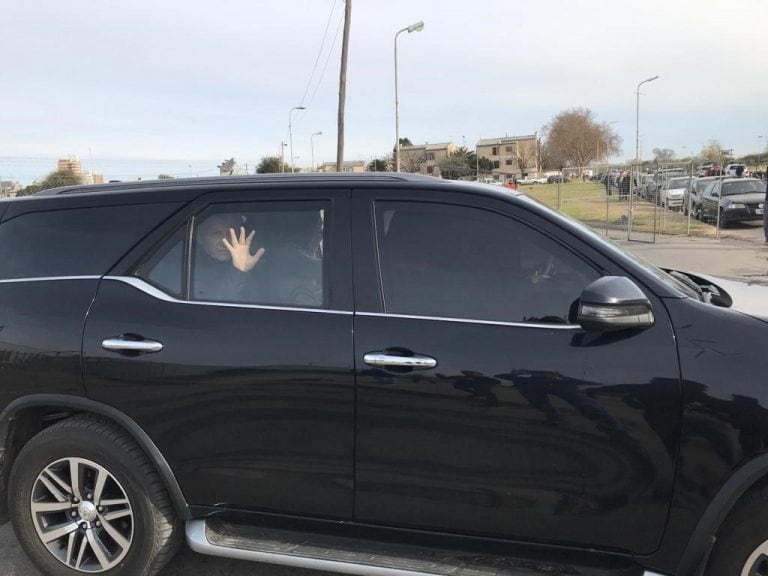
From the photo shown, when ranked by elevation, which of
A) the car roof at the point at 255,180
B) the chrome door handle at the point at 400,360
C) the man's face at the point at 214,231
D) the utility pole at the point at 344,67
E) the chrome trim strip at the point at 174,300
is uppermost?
the utility pole at the point at 344,67

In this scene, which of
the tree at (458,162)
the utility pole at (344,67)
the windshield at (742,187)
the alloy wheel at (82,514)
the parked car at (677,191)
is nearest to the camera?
the alloy wheel at (82,514)

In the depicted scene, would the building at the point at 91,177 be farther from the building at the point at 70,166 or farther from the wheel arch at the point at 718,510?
the wheel arch at the point at 718,510

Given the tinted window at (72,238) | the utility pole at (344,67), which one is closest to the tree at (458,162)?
the utility pole at (344,67)

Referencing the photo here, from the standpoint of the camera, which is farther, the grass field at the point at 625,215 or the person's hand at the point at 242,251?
the grass field at the point at 625,215

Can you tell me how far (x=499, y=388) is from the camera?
2264 mm

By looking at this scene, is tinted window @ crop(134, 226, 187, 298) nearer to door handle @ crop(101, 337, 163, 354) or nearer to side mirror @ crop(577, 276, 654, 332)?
door handle @ crop(101, 337, 163, 354)

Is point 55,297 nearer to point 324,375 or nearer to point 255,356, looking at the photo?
point 255,356

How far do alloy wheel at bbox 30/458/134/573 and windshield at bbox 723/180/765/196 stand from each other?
22362 mm

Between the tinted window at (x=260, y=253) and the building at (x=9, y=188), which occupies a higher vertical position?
the building at (x=9, y=188)

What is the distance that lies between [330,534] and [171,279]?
1.33 m

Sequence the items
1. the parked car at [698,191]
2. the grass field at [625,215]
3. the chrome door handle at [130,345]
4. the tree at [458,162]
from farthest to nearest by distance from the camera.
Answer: the tree at [458,162], the parked car at [698,191], the grass field at [625,215], the chrome door handle at [130,345]

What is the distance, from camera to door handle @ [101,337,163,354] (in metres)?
2.58

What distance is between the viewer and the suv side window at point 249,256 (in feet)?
8.61

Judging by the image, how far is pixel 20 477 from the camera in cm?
279
